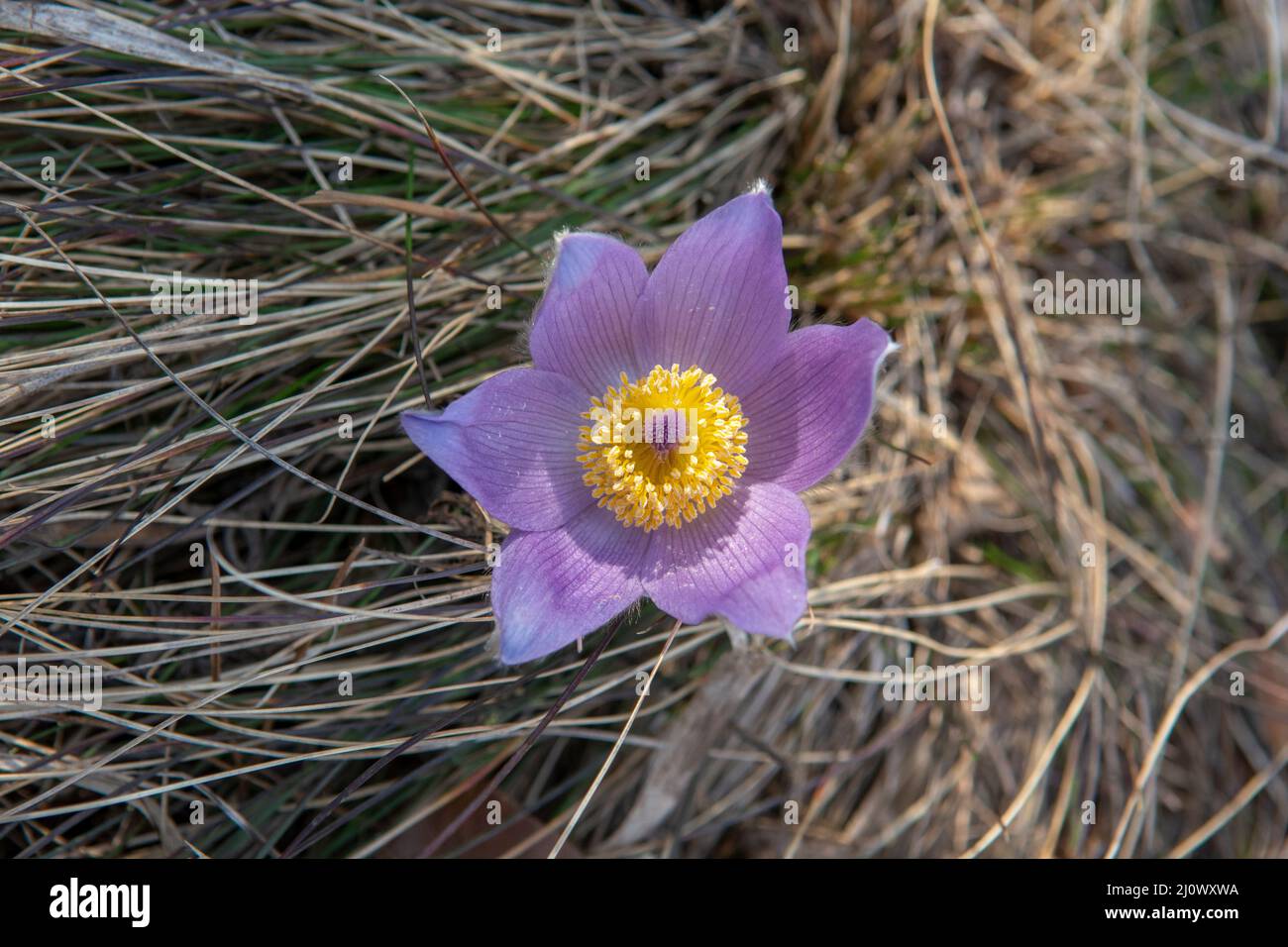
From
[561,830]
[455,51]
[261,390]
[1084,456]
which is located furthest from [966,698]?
A: [455,51]

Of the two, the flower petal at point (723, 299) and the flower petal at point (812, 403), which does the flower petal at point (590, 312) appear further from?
the flower petal at point (812, 403)

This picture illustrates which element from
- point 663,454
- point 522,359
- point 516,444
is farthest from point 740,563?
point 522,359

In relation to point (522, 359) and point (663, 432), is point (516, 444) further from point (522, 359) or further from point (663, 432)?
point (663, 432)

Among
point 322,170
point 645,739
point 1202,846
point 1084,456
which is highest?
point 322,170

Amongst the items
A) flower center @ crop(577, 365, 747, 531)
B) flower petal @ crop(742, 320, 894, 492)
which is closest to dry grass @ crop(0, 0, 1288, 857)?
flower center @ crop(577, 365, 747, 531)

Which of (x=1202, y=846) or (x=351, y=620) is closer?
(x=351, y=620)

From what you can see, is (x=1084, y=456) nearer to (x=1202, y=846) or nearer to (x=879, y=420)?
(x=879, y=420)
